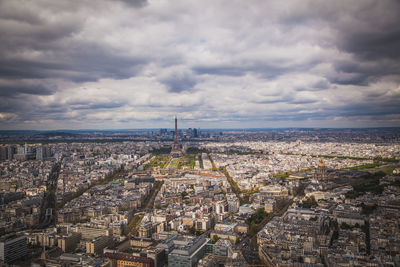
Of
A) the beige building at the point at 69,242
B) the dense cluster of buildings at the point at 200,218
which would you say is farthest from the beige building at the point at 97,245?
the beige building at the point at 69,242

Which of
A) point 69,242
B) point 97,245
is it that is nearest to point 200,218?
point 97,245

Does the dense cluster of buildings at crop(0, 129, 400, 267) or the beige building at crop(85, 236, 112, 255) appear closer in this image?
the dense cluster of buildings at crop(0, 129, 400, 267)

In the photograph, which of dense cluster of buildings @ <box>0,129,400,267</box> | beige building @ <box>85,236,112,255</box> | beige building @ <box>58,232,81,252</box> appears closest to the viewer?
dense cluster of buildings @ <box>0,129,400,267</box>

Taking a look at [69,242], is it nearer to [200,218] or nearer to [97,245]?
[97,245]

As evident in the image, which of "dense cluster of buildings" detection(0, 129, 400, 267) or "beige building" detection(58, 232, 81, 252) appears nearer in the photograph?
"dense cluster of buildings" detection(0, 129, 400, 267)

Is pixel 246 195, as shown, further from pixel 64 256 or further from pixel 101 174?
pixel 101 174

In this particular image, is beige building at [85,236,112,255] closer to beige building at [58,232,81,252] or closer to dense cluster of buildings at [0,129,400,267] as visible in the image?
dense cluster of buildings at [0,129,400,267]

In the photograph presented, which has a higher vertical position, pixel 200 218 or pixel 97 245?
pixel 200 218

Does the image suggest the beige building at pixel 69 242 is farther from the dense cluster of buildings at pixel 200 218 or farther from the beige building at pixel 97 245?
the beige building at pixel 97 245

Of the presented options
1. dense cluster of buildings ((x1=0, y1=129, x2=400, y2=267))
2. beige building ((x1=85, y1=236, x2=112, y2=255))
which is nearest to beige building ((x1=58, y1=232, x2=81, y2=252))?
dense cluster of buildings ((x1=0, y1=129, x2=400, y2=267))

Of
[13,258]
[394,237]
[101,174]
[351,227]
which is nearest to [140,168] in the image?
[101,174]

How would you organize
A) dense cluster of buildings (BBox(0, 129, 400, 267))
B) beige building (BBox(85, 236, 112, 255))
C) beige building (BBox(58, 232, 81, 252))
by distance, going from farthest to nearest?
1. beige building (BBox(58, 232, 81, 252))
2. beige building (BBox(85, 236, 112, 255))
3. dense cluster of buildings (BBox(0, 129, 400, 267))
